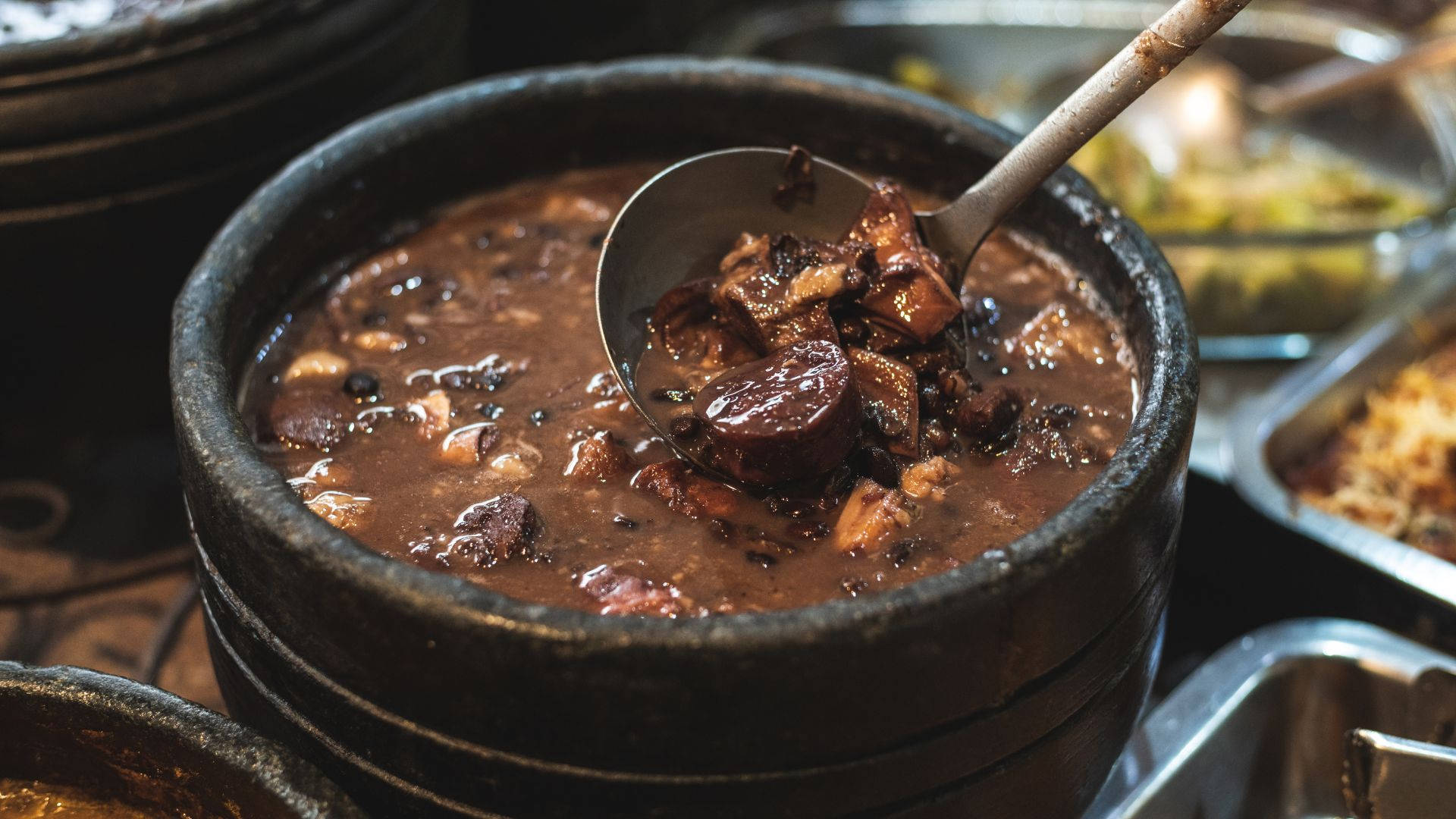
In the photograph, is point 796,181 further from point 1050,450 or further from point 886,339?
point 1050,450

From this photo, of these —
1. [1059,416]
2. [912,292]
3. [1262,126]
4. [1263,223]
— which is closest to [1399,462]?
[1263,223]

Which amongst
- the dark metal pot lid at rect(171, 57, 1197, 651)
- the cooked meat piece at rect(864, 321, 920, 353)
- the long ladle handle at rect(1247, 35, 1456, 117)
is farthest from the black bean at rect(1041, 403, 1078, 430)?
the long ladle handle at rect(1247, 35, 1456, 117)

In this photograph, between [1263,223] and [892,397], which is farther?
[1263,223]

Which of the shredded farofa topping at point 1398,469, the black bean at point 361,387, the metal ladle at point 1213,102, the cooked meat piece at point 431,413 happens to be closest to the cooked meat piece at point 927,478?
the cooked meat piece at point 431,413

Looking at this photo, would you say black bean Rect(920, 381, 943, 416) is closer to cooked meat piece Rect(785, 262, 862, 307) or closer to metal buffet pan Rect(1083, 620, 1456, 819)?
cooked meat piece Rect(785, 262, 862, 307)

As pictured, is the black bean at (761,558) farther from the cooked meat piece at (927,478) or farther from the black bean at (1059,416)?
the black bean at (1059,416)

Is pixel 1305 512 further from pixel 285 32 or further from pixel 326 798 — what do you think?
pixel 285 32

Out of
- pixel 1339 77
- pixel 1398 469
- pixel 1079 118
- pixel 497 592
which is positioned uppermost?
pixel 1079 118
